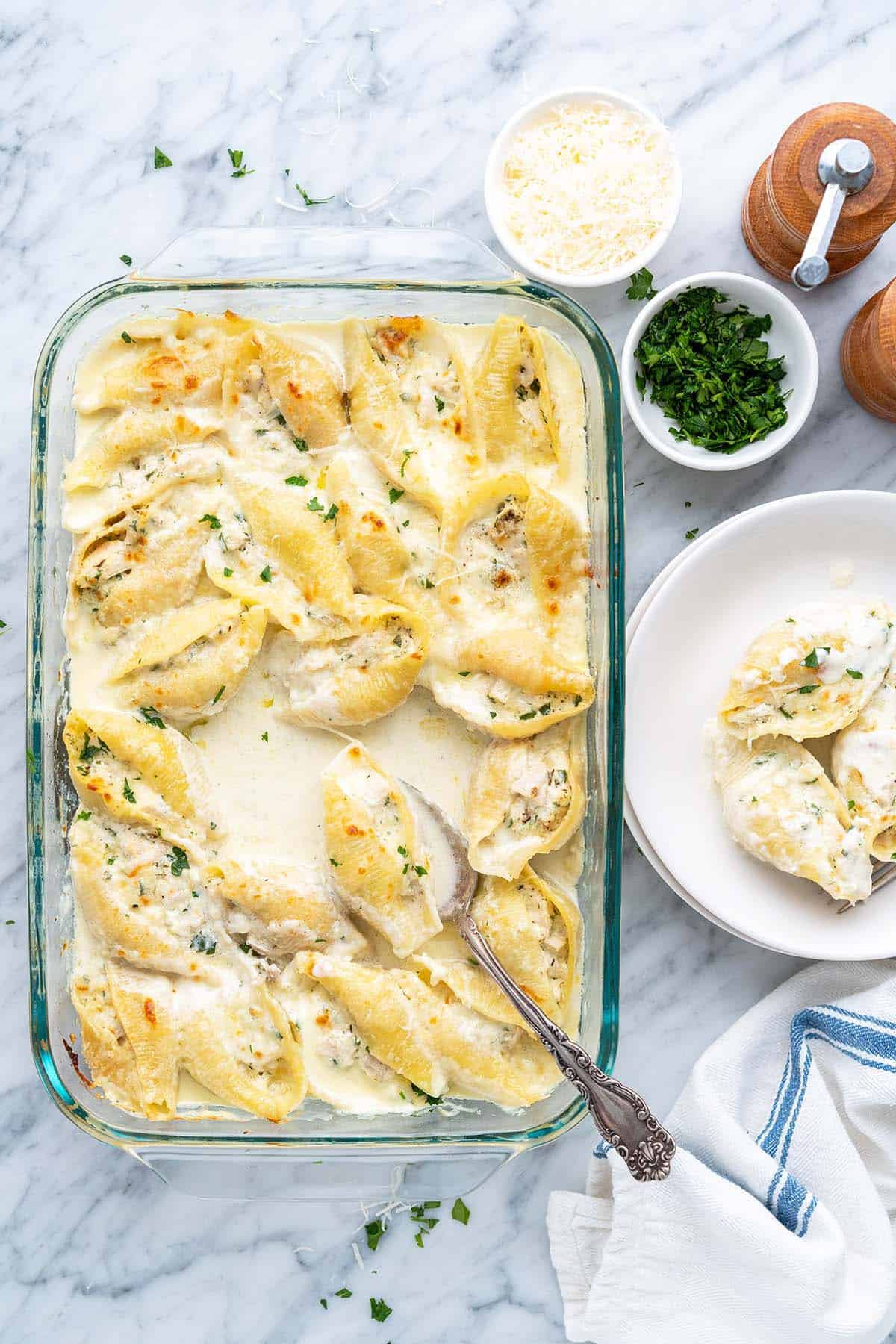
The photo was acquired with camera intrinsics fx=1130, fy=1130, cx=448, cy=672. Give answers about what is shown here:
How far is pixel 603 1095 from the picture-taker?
221cm

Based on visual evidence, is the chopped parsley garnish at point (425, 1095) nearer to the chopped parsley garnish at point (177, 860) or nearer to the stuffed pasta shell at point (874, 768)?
the chopped parsley garnish at point (177, 860)

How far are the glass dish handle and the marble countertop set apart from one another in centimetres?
12

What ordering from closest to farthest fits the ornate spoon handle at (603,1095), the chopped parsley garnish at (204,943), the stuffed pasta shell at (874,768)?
the ornate spoon handle at (603,1095)
the chopped parsley garnish at (204,943)
the stuffed pasta shell at (874,768)

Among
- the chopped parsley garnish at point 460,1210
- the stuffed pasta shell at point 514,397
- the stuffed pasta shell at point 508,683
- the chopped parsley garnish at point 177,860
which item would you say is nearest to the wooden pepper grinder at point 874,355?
the stuffed pasta shell at point 514,397

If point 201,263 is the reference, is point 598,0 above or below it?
above

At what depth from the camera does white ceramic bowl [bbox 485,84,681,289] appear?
249cm

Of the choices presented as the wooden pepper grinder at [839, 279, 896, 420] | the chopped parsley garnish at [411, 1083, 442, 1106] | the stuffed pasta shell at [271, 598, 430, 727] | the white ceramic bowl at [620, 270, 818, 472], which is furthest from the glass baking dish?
the wooden pepper grinder at [839, 279, 896, 420]

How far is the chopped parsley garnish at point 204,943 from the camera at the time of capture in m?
2.29

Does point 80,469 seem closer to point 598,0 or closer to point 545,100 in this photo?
point 545,100

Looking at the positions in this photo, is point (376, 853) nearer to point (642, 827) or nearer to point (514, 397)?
point (642, 827)

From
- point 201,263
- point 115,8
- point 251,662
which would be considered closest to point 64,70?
point 115,8

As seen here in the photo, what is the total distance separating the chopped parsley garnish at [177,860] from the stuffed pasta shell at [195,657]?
28cm

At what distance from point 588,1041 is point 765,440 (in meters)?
1.37

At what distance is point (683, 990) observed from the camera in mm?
2725
